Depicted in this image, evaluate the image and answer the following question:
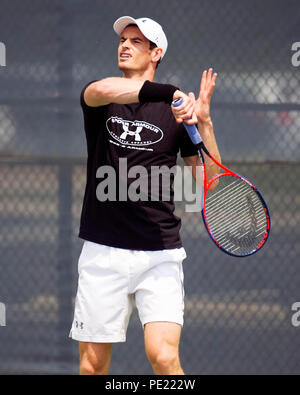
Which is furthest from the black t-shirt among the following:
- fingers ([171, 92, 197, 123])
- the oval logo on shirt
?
fingers ([171, 92, 197, 123])

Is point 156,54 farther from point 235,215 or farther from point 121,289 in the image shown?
point 121,289

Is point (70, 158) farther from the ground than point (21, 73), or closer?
closer

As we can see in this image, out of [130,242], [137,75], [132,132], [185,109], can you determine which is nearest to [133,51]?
[137,75]

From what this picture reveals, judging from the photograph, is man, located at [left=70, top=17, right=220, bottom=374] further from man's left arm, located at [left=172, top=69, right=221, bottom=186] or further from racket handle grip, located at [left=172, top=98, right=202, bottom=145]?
racket handle grip, located at [left=172, top=98, right=202, bottom=145]

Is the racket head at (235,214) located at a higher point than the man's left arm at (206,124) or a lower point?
lower

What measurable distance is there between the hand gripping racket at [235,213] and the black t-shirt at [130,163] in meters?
0.16

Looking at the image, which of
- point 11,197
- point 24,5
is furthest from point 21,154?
point 24,5

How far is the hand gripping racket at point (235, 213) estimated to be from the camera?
8.43 feet

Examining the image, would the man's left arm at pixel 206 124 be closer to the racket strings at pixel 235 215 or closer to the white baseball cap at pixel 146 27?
the racket strings at pixel 235 215

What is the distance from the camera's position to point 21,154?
338 cm

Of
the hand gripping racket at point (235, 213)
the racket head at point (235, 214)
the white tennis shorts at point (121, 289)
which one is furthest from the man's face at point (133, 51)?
the white tennis shorts at point (121, 289)

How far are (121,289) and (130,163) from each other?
46cm

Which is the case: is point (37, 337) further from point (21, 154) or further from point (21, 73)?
point (21, 73)
